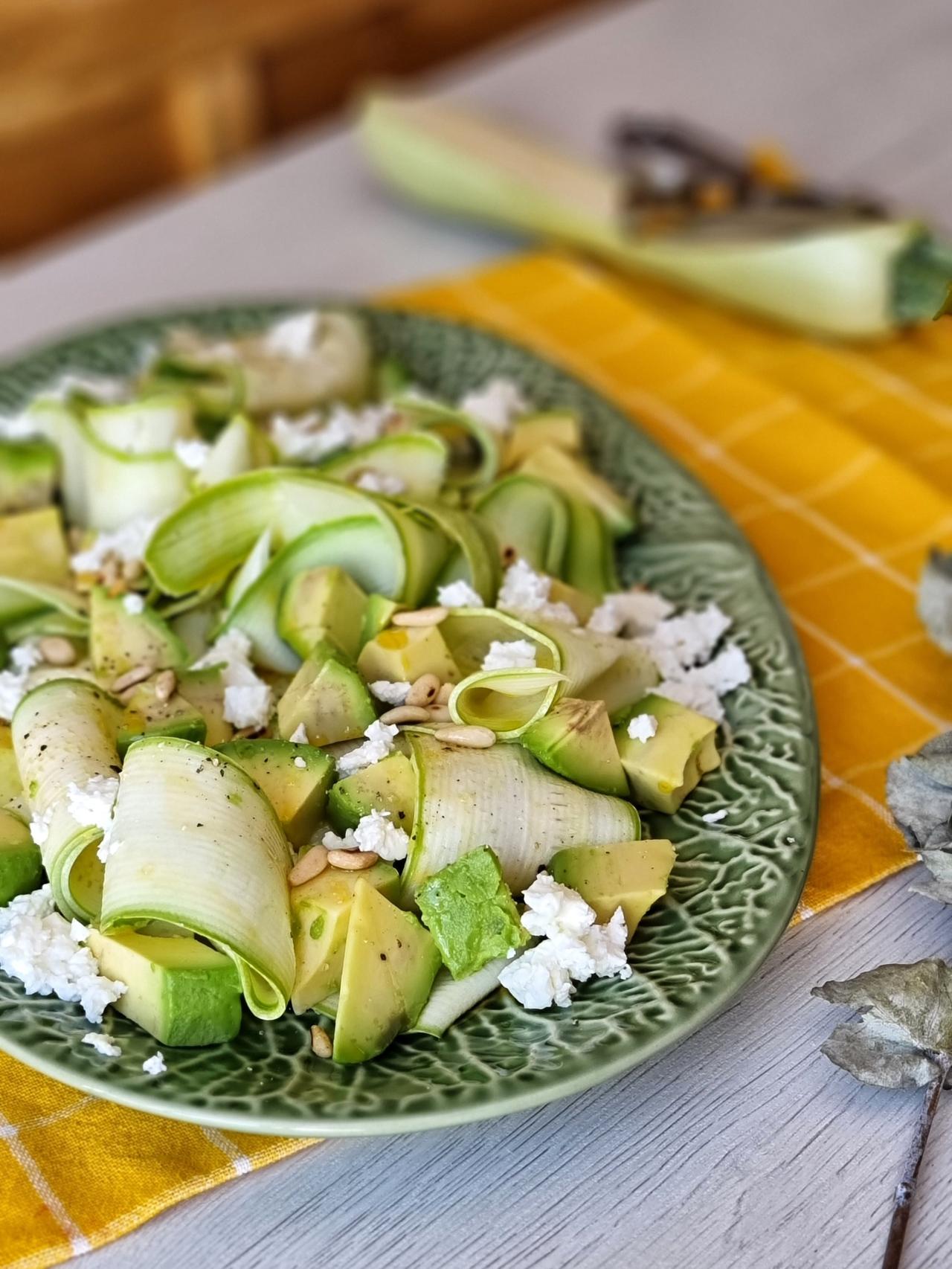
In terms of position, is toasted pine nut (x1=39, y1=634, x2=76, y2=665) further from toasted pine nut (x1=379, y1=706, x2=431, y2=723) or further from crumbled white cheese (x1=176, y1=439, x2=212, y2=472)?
toasted pine nut (x1=379, y1=706, x2=431, y2=723)

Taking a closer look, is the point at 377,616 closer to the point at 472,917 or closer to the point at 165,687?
the point at 165,687

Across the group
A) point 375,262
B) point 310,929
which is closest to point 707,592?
point 310,929

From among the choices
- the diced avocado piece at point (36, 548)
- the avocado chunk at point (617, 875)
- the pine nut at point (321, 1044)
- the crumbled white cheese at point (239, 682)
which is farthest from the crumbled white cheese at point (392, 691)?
the diced avocado piece at point (36, 548)

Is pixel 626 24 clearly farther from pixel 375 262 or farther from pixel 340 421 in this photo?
pixel 340 421

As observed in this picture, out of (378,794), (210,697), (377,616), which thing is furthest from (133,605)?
(378,794)

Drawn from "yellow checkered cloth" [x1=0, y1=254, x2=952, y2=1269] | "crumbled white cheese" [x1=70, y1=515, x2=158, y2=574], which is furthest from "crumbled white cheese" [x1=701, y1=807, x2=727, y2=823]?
"crumbled white cheese" [x1=70, y1=515, x2=158, y2=574]
